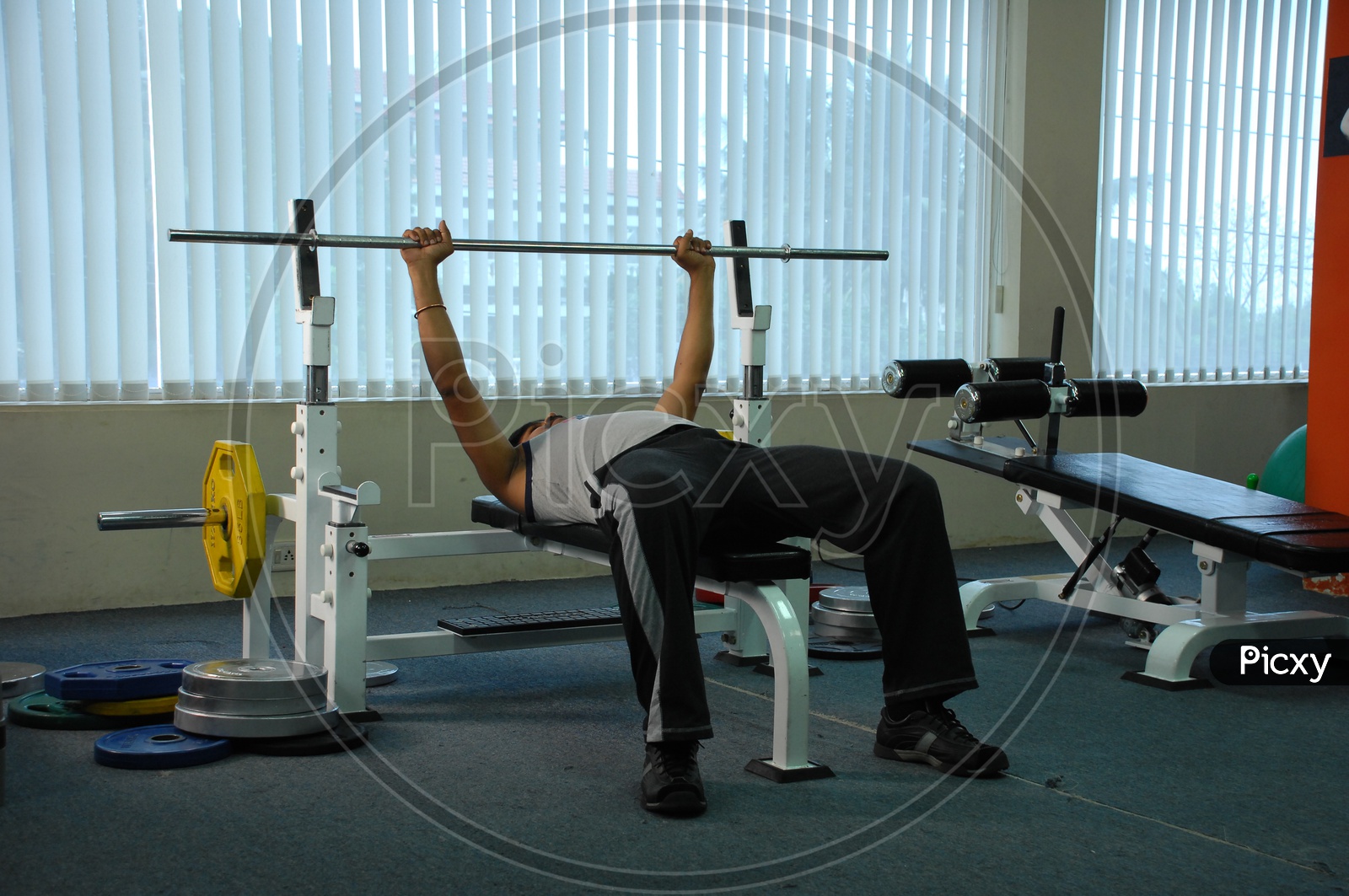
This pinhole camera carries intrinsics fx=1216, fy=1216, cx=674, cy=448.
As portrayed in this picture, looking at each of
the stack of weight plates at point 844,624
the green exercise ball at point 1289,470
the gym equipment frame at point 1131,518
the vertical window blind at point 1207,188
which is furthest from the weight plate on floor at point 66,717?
the vertical window blind at point 1207,188

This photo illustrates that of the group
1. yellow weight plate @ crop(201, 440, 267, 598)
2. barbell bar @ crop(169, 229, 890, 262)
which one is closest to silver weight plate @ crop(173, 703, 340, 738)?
yellow weight plate @ crop(201, 440, 267, 598)

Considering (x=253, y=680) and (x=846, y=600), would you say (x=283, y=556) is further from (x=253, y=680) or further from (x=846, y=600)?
(x=846, y=600)

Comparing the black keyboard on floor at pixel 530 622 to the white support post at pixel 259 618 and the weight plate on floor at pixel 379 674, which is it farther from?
Answer: the white support post at pixel 259 618

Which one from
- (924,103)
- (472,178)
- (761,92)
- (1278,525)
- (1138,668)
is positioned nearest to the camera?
(1278,525)

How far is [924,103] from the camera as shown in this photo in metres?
4.36

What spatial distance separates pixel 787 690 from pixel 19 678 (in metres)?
1.49

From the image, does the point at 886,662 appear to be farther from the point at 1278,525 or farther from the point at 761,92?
the point at 761,92

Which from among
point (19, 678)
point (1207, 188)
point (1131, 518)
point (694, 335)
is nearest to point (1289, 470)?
point (1207, 188)

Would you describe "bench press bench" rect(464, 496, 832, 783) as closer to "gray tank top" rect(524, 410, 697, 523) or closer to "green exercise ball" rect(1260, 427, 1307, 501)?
"gray tank top" rect(524, 410, 697, 523)

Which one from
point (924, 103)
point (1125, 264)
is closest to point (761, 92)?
point (924, 103)

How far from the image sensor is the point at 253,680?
201 centimetres

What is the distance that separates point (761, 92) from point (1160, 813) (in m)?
2.83

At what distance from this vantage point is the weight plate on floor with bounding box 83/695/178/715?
7.02 feet

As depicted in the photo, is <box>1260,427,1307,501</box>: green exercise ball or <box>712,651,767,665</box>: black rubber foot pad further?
<box>1260,427,1307,501</box>: green exercise ball
